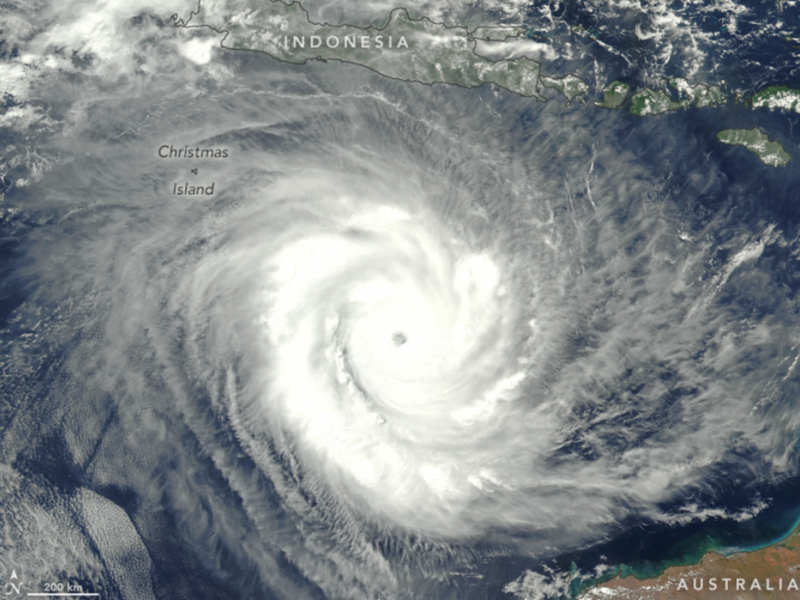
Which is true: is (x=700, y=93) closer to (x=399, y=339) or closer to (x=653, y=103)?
(x=653, y=103)

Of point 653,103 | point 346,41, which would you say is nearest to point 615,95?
point 653,103

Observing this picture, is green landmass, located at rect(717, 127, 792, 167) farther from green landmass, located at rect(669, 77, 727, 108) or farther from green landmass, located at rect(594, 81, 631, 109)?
green landmass, located at rect(594, 81, 631, 109)

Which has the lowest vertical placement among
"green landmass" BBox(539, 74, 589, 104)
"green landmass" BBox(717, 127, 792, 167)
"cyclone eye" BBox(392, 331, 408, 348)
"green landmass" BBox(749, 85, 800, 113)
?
"cyclone eye" BBox(392, 331, 408, 348)

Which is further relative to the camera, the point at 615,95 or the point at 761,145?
the point at 615,95

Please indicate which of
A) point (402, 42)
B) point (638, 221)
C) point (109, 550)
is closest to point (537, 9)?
point (402, 42)

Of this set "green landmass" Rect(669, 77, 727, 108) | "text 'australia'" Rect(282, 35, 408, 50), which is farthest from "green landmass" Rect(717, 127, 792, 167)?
"text 'australia'" Rect(282, 35, 408, 50)
